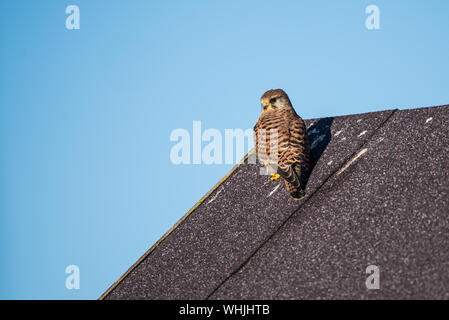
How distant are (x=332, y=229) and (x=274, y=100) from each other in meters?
1.08

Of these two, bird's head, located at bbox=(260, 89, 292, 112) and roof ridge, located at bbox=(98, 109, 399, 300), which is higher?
bird's head, located at bbox=(260, 89, 292, 112)

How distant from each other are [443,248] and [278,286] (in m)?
0.75

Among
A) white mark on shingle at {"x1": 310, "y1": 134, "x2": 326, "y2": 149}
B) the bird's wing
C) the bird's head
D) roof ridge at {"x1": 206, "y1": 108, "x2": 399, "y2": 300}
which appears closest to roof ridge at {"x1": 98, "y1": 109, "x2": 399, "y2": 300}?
roof ridge at {"x1": 206, "y1": 108, "x2": 399, "y2": 300}

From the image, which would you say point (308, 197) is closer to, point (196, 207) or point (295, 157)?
point (295, 157)

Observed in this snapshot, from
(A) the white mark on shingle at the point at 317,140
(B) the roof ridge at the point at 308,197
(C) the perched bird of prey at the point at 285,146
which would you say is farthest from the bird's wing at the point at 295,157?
(A) the white mark on shingle at the point at 317,140

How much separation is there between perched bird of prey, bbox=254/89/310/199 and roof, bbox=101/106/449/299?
0.14 meters

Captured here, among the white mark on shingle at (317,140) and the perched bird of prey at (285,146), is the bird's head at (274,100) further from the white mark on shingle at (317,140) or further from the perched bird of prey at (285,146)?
the white mark on shingle at (317,140)

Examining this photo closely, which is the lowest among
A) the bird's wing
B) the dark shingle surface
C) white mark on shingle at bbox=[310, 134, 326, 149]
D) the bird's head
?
the dark shingle surface

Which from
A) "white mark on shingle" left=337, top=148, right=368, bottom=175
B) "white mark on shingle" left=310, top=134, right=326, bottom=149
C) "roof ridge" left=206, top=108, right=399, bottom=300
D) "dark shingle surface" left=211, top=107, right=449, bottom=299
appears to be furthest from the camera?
"white mark on shingle" left=310, top=134, right=326, bottom=149

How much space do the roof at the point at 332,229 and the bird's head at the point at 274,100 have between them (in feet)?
1.37

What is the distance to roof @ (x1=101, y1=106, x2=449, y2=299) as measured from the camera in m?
2.07

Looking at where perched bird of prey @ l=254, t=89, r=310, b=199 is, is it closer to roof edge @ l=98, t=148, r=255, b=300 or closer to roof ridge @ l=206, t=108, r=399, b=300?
roof ridge @ l=206, t=108, r=399, b=300
